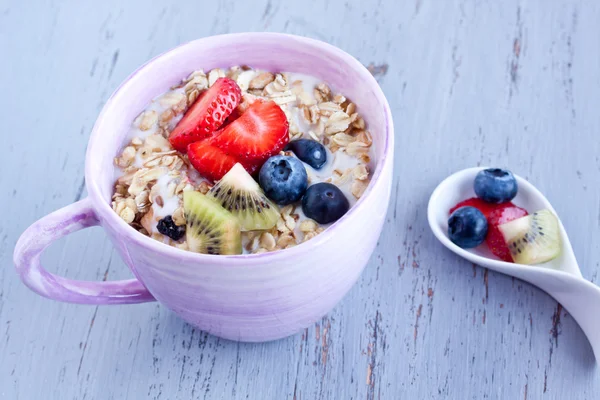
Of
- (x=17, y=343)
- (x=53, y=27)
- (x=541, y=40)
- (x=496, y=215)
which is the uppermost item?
(x=541, y=40)

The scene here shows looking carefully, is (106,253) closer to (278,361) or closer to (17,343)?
(17,343)

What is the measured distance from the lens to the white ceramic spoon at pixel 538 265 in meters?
1.26

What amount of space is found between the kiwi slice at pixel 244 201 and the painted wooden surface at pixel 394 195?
364 mm

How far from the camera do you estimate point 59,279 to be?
1.13 m

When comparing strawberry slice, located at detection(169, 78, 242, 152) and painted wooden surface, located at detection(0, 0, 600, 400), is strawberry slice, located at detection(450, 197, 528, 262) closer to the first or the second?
painted wooden surface, located at detection(0, 0, 600, 400)

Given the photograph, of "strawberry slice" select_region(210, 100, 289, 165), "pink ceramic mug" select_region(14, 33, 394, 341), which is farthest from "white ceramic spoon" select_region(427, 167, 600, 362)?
"strawberry slice" select_region(210, 100, 289, 165)

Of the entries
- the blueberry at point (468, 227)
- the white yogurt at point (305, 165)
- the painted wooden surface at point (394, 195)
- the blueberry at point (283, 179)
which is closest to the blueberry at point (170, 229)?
the white yogurt at point (305, 165)

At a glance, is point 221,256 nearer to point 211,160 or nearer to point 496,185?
point 211,160

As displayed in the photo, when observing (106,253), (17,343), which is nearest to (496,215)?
(106,253)

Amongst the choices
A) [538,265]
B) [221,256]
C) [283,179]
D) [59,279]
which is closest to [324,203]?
[283,179]

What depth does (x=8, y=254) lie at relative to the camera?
144 centimetres

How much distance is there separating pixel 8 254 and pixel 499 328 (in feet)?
3.16

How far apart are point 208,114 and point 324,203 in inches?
9.7

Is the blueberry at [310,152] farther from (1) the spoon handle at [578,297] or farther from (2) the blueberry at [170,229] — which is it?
(1) the spoon handle at [578,297]
